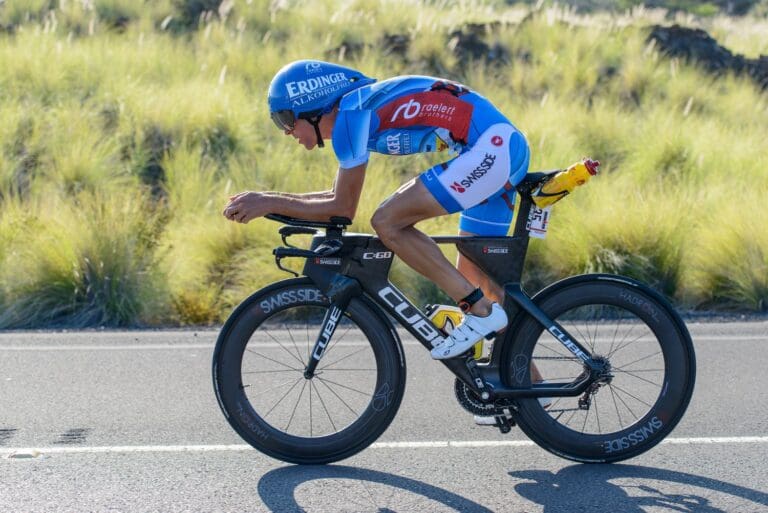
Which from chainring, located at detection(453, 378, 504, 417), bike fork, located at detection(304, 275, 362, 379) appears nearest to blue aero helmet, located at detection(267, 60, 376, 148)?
bike fork, located at detection(304, 275, 362, 379)

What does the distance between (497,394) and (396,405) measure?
47 centimetres

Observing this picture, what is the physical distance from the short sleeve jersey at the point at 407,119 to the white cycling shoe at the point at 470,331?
0.77 m

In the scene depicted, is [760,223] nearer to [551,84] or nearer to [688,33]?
[551,84]

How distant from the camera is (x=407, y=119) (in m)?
5.18

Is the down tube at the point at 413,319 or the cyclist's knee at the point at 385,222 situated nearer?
the cyclist's knee at the point at 385,222

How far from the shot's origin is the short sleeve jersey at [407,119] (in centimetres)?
506

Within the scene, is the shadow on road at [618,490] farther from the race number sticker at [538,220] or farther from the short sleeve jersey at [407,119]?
the short sleeve jersey at [407,119]

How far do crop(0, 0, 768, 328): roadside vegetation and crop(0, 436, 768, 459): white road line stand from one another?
3.65 m

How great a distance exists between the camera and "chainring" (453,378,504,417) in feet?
17.7

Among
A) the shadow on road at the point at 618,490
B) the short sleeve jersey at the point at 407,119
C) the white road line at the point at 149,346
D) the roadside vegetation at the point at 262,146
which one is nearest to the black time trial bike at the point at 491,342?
the shadow on road at the point at 618,490

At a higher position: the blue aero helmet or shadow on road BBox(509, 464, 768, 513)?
the blue aero helmet

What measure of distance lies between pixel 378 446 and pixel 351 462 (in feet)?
0.94

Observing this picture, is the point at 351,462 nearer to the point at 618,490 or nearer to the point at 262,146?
the point at 618,490

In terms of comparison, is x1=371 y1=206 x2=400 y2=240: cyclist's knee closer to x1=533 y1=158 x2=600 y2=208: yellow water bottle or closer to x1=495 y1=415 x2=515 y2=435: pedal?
x1=533 y1=158 x2=600 y2=208: yellow water bottle
